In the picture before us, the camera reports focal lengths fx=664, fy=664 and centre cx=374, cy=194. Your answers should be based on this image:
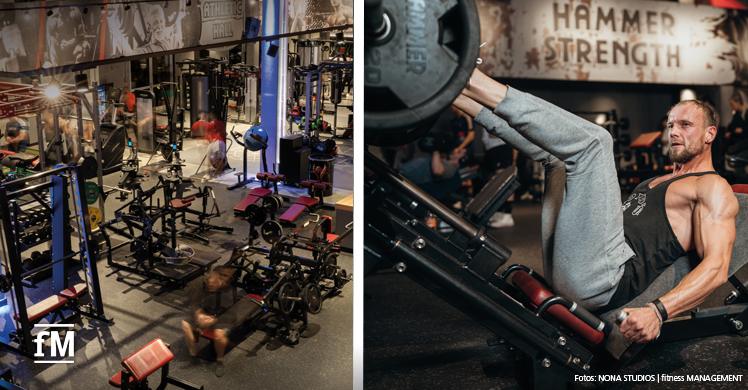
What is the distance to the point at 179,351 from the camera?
3543mm

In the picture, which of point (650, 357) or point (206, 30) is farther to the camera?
point (206, 30)

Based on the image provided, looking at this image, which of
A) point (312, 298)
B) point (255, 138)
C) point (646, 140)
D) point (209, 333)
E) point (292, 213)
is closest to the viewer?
point (646, 140)

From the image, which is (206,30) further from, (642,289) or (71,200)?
(642,289)

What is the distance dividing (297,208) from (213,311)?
0.73 metres

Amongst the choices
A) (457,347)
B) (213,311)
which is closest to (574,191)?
(457,347)

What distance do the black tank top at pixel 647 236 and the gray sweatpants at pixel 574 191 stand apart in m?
0.04

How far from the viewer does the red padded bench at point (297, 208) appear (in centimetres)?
359

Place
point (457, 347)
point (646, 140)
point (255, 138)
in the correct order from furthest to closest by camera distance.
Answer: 1. point (255, 138)
2. point (457, 347)
3. point (646, 140)

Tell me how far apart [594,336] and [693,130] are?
1.03 m

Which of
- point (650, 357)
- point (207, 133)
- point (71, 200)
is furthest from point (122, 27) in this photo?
point (650, 357)

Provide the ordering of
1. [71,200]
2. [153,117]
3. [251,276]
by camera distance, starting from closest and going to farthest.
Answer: [153,117] → [71,200] → [251,276]

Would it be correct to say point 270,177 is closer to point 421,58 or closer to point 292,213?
point 292,213

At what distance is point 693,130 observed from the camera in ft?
9.78

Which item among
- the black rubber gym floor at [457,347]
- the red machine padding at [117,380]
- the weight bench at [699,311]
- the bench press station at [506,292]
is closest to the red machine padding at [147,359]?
the red machine padding at [117,380]
